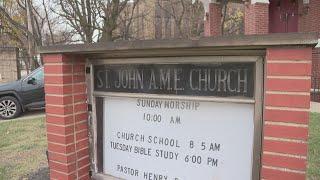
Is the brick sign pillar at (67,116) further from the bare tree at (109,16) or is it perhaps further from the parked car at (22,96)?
the bare tree at (109,16)

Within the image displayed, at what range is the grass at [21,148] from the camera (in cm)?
523

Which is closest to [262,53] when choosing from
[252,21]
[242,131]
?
[242,131]

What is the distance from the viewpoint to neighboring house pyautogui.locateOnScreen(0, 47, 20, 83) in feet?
60.8

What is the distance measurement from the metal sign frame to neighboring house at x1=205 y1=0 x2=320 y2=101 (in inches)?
377

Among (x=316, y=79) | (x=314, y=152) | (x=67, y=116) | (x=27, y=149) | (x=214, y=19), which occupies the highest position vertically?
(x=214, y=19)

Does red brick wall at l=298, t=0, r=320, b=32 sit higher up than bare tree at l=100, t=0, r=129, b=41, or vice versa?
bare tree at l=100, t=0, r=129, b=41

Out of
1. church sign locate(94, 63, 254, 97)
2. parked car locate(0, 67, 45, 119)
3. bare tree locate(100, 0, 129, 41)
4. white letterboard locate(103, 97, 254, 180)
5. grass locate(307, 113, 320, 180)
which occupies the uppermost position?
bare tree locate(100, 0, 129, 41)

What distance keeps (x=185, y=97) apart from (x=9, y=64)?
17950 mm

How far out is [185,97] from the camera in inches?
98.2

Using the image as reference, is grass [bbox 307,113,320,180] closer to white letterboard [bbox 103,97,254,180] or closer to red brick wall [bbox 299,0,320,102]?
white letterboard [bbox 103,97,254,180]

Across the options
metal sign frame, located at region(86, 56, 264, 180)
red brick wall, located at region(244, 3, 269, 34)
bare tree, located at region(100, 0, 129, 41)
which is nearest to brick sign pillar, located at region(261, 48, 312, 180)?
metal sign frame, located at region(86, 56, 264, 180)

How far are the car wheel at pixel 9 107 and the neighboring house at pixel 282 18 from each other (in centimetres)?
770

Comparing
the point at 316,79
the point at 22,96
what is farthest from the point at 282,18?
the point at 22,96

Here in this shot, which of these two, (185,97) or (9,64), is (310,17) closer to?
(185,97)
